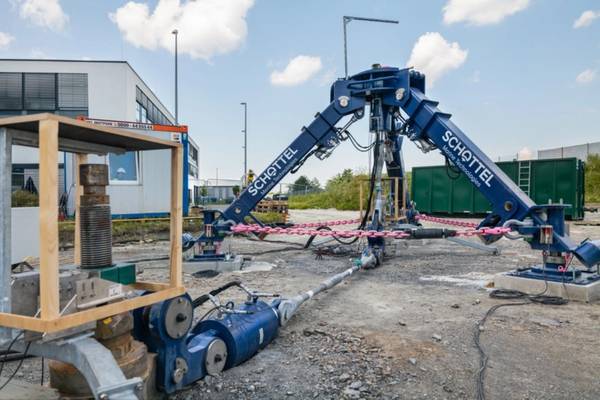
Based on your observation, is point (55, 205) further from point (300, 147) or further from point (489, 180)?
point (300, 147)

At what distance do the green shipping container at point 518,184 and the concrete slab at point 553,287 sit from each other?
12.3 m

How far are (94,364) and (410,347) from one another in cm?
305

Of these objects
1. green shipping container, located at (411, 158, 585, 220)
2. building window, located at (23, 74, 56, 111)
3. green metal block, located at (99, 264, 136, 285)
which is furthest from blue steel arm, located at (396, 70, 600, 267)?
building window, located at (23, 74, 56, 111)

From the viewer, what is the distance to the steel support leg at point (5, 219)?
2.31 metres

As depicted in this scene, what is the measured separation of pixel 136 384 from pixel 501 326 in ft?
13.7

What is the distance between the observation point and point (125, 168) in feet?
44.7

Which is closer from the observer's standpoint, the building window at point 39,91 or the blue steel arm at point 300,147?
the blue steel arm at point 300,147

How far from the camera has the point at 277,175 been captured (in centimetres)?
905

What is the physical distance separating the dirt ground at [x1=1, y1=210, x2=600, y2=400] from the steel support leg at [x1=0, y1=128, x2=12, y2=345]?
4.99 feet

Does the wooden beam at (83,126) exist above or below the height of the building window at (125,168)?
below

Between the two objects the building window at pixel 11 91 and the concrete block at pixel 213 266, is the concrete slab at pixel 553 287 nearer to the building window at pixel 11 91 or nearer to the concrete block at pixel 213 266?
the concrete block at pixel 213 266

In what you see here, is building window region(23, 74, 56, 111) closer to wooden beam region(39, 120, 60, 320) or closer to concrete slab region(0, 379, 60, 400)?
concrete slab region(0, 379, 60, 400)

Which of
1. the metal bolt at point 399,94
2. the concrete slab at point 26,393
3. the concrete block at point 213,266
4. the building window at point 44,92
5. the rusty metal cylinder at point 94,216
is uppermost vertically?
the building window at point 44,92

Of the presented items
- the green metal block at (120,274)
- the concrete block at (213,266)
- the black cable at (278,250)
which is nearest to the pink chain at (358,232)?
the concrete block at (213,266)
